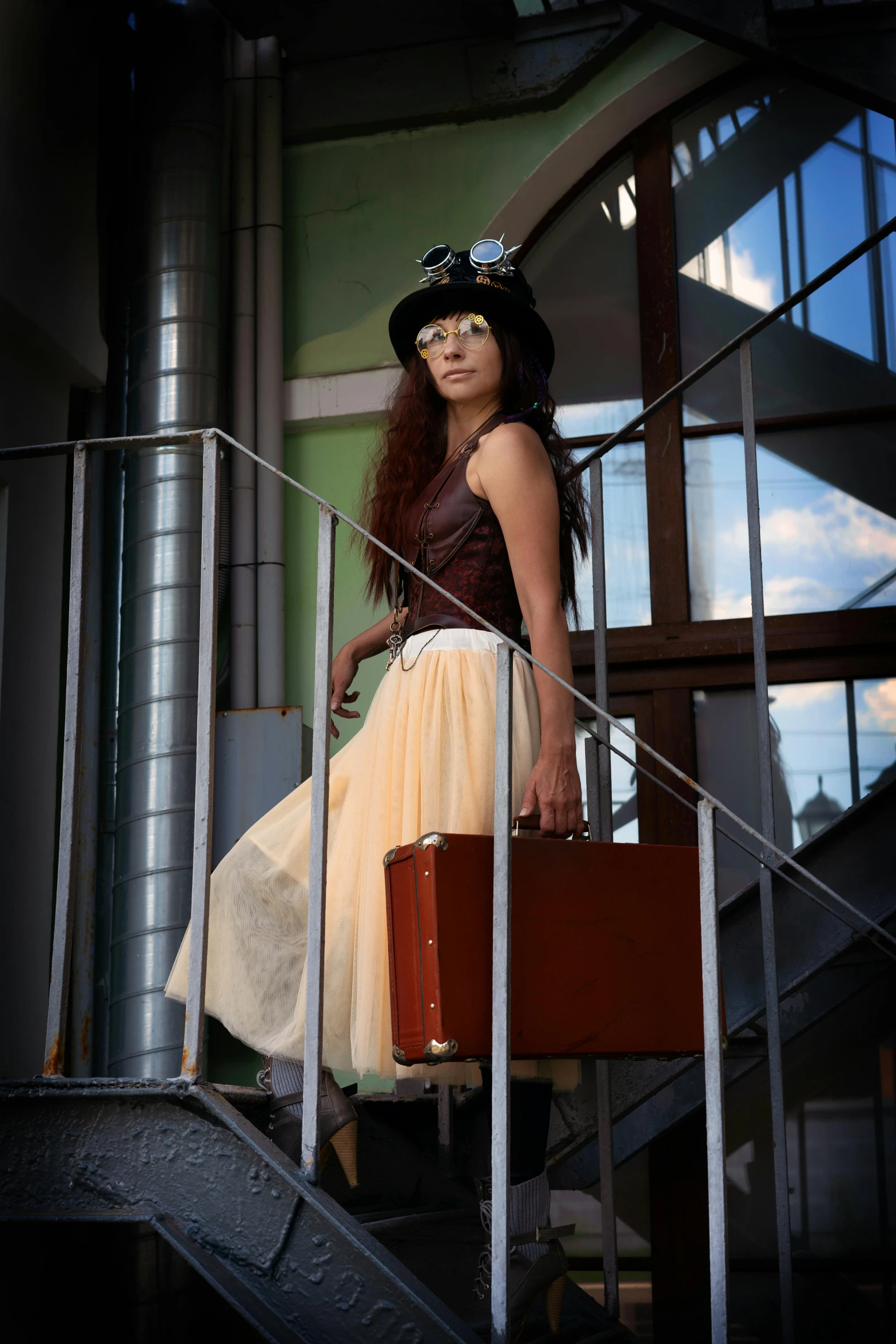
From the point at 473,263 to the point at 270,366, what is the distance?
5.84 feet

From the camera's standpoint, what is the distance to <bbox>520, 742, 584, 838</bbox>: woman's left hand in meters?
1.94

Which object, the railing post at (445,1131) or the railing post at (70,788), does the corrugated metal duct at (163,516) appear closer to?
the railing post at (445,1131)

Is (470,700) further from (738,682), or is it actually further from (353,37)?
Result: (353,37)

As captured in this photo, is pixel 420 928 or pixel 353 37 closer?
pixel 420 928

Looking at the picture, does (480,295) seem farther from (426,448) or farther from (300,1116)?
(300,1116)

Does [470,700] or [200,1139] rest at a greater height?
[470,700]

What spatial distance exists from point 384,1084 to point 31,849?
117 cm

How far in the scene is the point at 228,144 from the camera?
13.7 feet

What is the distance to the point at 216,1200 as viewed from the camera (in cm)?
172

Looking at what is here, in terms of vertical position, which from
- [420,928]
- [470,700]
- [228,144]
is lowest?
[420,928]

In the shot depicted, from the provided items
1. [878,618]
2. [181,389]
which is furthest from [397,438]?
[878,618]

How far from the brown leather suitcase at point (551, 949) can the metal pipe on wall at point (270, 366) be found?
6.90 feet

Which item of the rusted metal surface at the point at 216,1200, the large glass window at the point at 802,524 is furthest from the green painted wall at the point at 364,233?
the rusted metal surface at the point at 216,1200

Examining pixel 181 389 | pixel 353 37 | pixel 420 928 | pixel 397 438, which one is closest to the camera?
pixel 420 928
